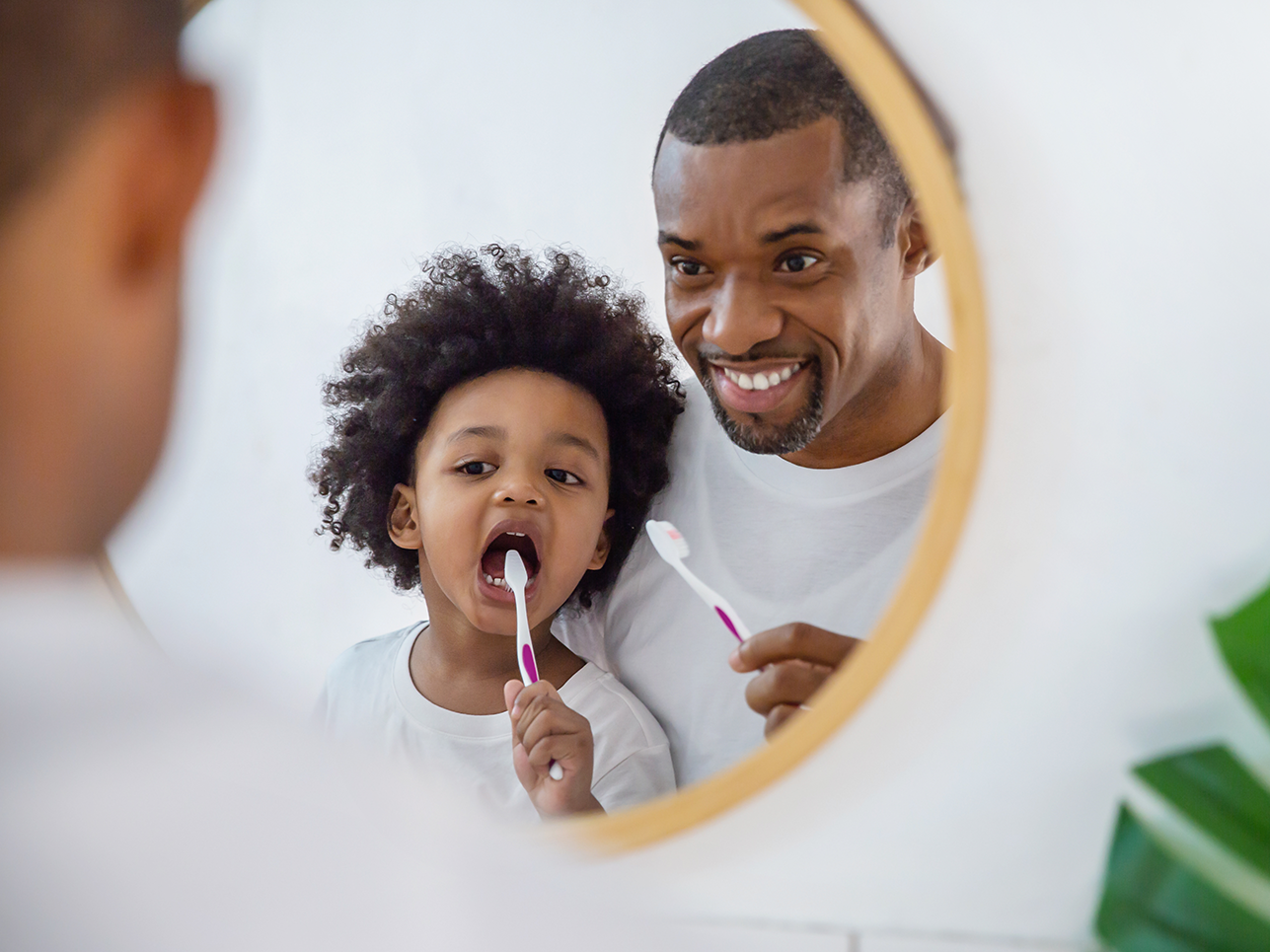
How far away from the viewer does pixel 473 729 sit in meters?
0.58

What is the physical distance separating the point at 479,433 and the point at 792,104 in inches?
10.0

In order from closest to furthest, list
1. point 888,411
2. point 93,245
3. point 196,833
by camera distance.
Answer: point 196,833
point 93,245
point 888,411

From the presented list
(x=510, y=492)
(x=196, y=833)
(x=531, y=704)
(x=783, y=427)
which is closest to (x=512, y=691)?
(x=531, y=704)

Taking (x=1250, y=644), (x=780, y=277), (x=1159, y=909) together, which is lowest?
(x=1159, y=909)

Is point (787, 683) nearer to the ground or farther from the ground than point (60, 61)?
nearer to the ground

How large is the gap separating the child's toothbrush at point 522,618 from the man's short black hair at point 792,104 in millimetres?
259

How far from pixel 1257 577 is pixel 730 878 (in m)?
0.35

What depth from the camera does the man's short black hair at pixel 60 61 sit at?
422 millimetres

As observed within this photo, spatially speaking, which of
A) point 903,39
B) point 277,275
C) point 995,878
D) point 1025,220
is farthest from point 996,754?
point 277,275

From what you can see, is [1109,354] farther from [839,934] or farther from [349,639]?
[349,639]

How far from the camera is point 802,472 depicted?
542 millimetres

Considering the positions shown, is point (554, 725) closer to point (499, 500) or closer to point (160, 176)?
point (499, 500)

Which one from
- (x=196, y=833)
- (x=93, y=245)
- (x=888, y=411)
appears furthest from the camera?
(x=888, y=411)

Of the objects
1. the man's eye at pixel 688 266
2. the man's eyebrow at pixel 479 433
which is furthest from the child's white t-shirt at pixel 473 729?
the man's eye at pixel 688 266
